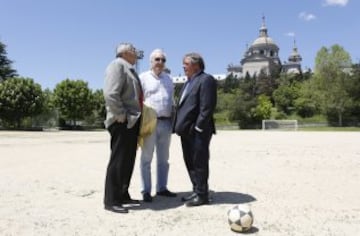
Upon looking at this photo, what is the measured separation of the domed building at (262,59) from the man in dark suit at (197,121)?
12551cm

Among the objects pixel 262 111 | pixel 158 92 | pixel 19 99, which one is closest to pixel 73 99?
pixel 19 99

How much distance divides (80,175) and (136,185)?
173 cm

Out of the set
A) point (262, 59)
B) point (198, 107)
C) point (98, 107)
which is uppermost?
point (262, 59)

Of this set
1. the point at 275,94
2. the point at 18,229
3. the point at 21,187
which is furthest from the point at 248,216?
the point at 275,94

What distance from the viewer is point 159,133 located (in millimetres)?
5758

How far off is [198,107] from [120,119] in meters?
1.08

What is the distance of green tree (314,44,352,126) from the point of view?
5941 centimetres

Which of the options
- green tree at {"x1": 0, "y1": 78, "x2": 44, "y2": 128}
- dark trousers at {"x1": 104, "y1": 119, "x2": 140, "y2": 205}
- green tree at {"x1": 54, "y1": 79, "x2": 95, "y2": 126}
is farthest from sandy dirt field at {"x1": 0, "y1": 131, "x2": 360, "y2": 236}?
green tree at {"x1": 54, "y1": 79, "x2": 95, "y2": 126}

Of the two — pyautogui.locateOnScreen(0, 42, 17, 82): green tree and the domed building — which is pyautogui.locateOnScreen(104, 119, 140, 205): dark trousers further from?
the domed building

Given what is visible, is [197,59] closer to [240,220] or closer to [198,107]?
[198,107]

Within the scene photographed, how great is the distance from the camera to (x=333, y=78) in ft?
198

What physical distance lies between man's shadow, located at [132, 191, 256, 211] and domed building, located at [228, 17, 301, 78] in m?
125

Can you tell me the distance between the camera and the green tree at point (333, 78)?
5941 centimetres

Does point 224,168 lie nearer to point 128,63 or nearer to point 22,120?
point 128,63
